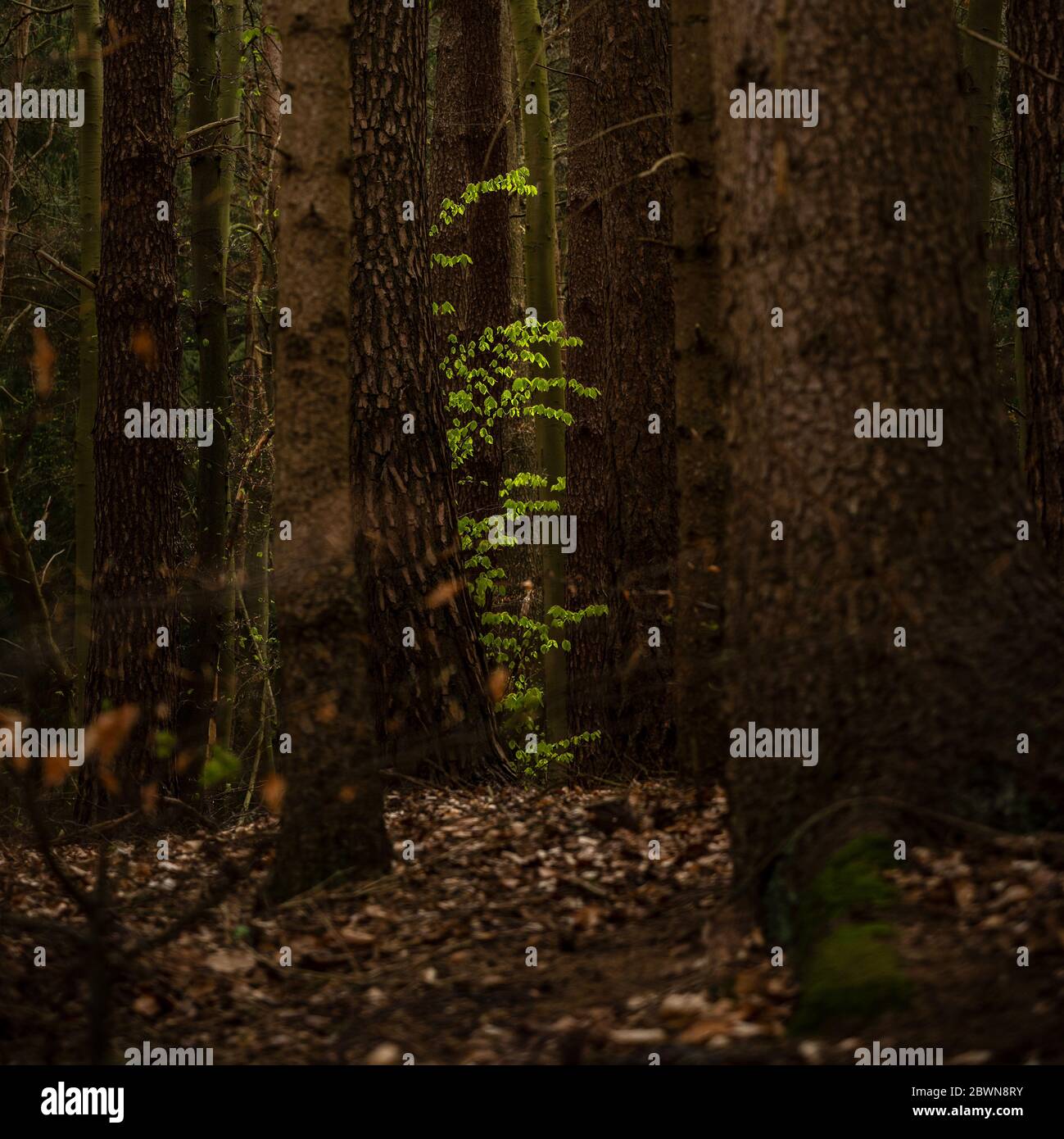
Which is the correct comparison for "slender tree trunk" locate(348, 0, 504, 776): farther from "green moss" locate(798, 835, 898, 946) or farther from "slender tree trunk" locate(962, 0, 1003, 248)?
"slender tree trunk" locate(962, 0, 1003, 248)

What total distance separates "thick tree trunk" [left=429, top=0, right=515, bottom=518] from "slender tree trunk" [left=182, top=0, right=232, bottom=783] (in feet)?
7.51

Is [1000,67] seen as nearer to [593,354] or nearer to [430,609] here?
[593,354]

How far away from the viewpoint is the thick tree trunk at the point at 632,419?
957cm

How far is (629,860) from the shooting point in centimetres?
611

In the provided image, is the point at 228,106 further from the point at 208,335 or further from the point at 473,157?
the point at 473,157

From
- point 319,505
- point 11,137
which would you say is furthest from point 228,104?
point 319,505

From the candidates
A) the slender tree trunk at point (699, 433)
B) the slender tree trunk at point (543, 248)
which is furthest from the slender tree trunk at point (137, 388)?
the slender tree trunk at point (699, 433)

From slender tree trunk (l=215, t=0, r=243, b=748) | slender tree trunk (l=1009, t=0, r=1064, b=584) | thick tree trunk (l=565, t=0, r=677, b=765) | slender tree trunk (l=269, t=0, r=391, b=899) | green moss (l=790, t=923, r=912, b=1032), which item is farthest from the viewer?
slender tree trunk (l=215, t=0, r=243, b=748)

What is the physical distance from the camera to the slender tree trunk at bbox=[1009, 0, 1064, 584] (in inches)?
339

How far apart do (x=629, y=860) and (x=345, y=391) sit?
2.66 metres

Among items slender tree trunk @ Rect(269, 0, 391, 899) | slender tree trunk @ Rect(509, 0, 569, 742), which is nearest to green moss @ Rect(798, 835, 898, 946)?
slender tree trunk @ Rect(269, 0, 391, 899)

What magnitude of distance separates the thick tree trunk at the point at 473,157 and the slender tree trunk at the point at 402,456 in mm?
4729
